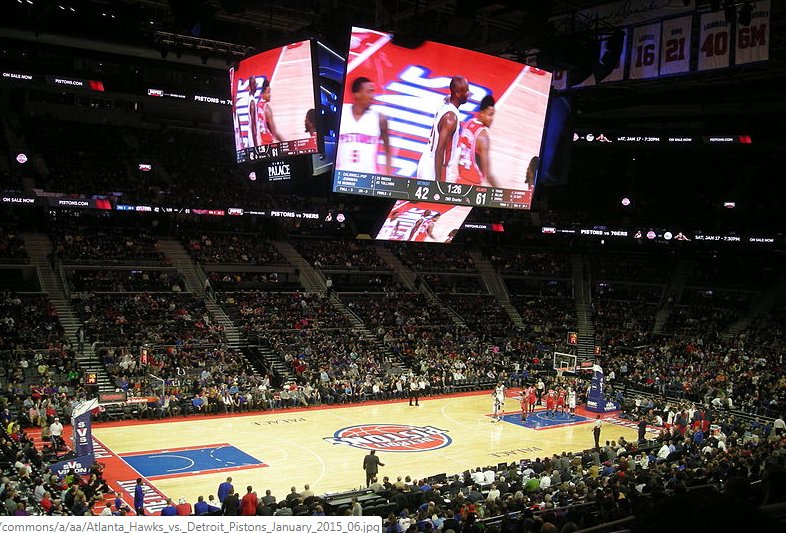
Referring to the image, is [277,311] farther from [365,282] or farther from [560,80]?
[560,80]

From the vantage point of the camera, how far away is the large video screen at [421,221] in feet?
84.1

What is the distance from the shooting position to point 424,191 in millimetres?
23125

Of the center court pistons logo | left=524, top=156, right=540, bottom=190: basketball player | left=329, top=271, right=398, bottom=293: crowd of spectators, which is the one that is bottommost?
the center court pistons logo

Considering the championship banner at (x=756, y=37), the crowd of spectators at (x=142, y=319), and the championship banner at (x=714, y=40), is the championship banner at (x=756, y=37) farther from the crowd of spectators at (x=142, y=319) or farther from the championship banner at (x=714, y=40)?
the crowd of spectators at (x=142, y=319)

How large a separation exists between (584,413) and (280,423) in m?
12.9

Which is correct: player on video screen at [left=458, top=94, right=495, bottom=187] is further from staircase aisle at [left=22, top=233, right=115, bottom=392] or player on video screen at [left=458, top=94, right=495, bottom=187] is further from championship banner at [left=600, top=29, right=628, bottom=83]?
staircase aisle at [left=22, top=233, right=115, bottom=392]

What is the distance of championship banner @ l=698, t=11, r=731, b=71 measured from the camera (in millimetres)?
21828

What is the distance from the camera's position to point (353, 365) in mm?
33875

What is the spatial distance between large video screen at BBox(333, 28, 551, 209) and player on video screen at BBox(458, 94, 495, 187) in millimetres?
31

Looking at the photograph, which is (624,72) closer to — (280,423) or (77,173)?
(280,423)

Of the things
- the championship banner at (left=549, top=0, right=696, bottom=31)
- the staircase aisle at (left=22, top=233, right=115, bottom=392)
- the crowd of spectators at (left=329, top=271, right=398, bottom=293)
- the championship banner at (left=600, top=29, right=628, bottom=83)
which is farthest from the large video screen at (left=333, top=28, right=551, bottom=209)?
the crowd of spectators at (left=329, top=271, right=398, bottom=293)

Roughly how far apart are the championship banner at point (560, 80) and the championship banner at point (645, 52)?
3.35m

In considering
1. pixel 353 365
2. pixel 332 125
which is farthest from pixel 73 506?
pixel 353 365

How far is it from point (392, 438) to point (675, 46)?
15.4 metres
